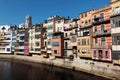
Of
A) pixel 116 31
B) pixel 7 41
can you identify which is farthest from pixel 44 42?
pixel 116 31

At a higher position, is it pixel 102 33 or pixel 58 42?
pixel 102 33

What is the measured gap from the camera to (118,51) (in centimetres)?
4144

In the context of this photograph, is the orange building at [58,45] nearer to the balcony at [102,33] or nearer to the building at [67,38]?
the building at [67,38]

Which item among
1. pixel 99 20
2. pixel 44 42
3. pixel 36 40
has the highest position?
pixel 99 20

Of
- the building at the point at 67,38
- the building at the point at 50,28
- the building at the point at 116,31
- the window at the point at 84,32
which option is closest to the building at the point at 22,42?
the building at the point at 50,28

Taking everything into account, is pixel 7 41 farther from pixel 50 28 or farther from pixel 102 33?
pixel 102 33

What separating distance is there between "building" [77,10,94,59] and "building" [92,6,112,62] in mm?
2836

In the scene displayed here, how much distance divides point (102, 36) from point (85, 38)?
8.09 meters

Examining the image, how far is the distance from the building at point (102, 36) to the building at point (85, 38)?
2836mm

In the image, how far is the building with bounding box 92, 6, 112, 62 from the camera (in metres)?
47.5

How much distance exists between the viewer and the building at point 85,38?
55.4m

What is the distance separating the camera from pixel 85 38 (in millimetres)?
56812

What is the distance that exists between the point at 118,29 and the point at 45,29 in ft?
172

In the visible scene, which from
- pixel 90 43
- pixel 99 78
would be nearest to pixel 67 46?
pixel 90 43
